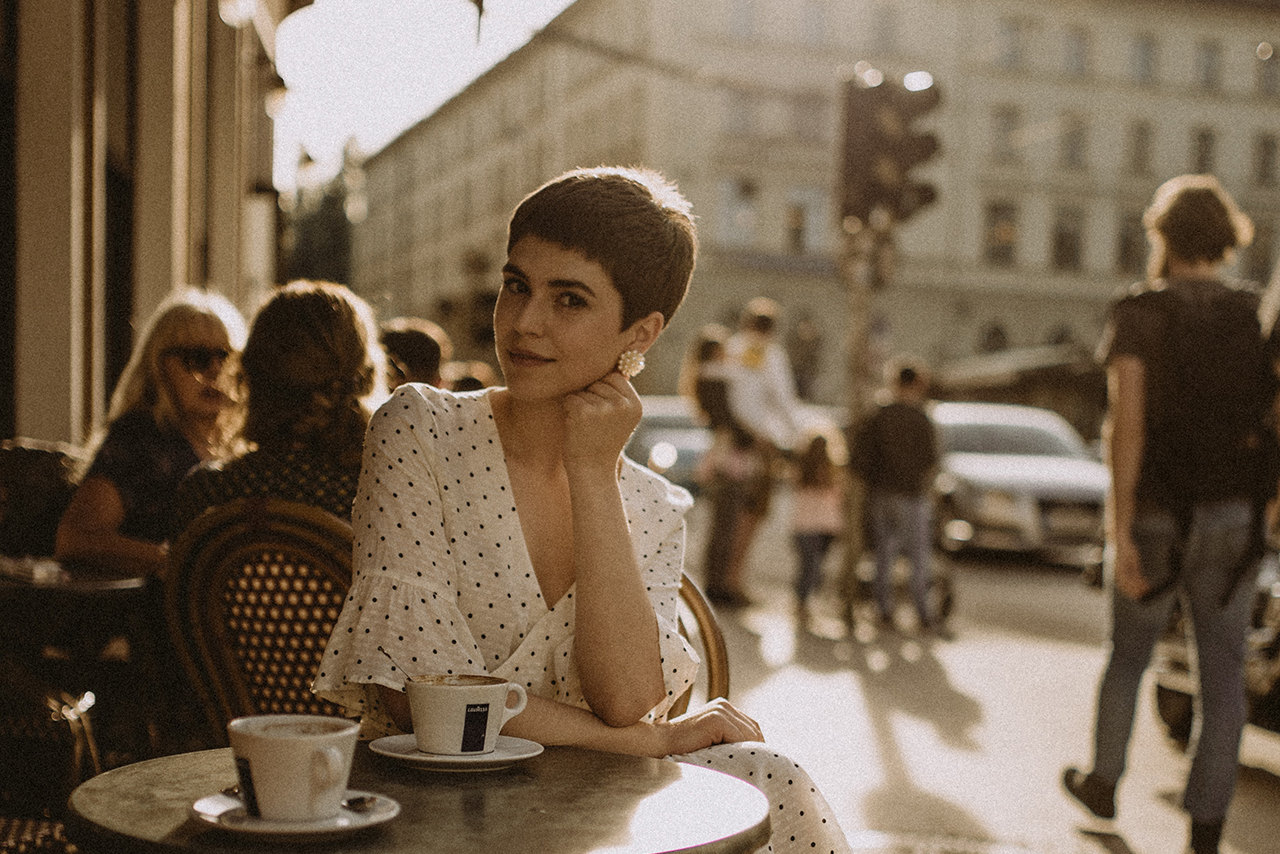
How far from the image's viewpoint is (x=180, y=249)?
30.4 feet

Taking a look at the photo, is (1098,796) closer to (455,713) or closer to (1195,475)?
(1195,475)

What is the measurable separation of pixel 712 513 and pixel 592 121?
38.2 metres

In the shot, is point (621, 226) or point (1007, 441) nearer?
point (621, 226)

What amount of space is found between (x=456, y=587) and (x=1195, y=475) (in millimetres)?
3020

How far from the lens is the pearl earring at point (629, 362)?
2555 millimetres

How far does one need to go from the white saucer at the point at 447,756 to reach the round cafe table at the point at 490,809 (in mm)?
11

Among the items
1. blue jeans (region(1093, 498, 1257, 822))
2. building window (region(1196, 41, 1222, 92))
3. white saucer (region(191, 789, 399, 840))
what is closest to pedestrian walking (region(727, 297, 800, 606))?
blue jeans (region(1093, 498, 1257, 822))

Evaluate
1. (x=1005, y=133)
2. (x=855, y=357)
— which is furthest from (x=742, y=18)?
(x=855, y=357)

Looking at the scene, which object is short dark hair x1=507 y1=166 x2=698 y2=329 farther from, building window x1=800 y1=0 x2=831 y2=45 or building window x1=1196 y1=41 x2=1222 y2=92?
building window x1=1196 y1=41 x2=1222 y2=92

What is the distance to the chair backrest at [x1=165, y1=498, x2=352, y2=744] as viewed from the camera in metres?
2.61

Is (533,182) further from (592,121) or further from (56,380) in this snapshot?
(56,380)

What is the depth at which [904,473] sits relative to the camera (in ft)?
33.2

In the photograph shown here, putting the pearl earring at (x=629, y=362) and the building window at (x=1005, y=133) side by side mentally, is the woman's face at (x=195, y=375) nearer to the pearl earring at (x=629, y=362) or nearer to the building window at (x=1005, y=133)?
the pearl earring at (x=629, y=362)

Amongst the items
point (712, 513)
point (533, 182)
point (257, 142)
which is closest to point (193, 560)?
point (712, 513)
